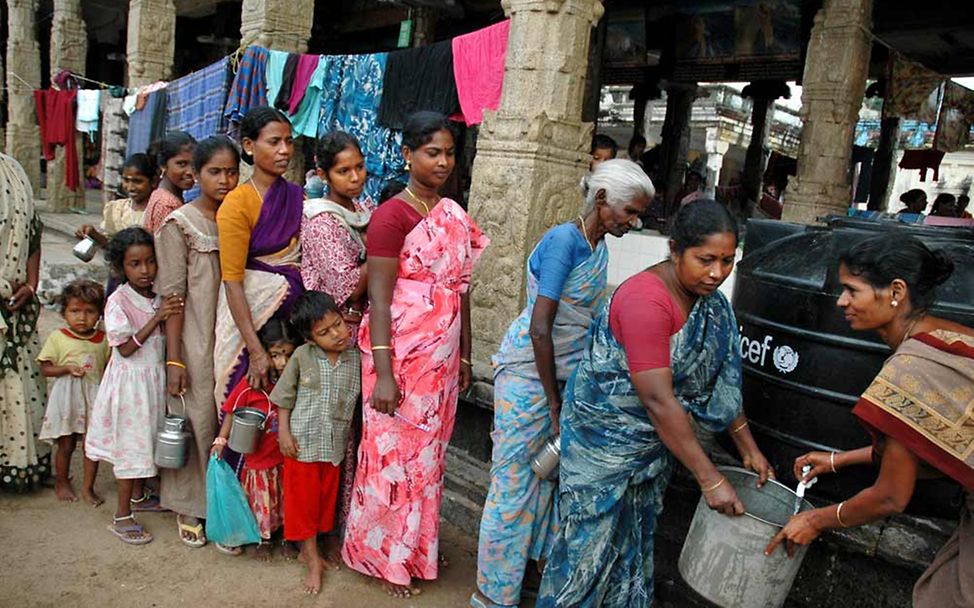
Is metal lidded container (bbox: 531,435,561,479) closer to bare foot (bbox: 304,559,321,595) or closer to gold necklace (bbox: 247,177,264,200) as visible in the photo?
bare foot (bbox: 304,559,321,595)

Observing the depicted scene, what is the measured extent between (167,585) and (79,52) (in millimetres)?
11923

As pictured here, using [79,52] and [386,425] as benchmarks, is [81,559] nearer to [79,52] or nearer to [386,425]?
[386,425]

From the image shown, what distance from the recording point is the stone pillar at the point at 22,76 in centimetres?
1243

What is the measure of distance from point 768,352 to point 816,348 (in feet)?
0.56

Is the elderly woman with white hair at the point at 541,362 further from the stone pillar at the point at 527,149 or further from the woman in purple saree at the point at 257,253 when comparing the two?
the stone pillar at the point at 527,149

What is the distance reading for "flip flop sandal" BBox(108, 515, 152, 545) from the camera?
9.32 feet

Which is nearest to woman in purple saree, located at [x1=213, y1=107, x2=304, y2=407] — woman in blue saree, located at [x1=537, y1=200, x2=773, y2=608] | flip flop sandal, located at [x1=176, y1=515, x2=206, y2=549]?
flip flop sandal, located at [x1=176, y1=515, x2=206, y2=549]

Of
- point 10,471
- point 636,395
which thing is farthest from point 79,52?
point 636,395

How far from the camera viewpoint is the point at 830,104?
571cm

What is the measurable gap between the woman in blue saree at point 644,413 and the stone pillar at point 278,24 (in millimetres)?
5301

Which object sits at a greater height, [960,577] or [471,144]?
[471,144]

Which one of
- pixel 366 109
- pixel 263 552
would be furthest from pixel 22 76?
pixel 263 552

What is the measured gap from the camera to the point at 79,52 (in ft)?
38.3

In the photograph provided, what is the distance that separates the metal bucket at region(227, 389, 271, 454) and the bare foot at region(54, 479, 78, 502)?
3.55 feet
